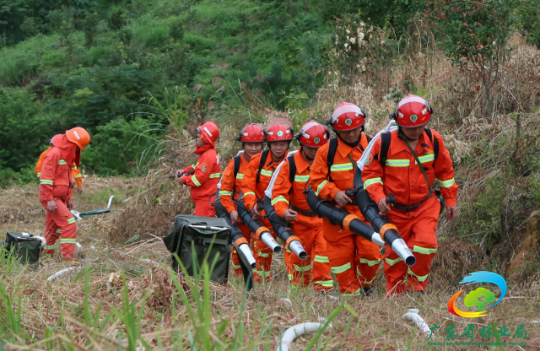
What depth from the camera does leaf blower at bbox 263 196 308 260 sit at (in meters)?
5.68

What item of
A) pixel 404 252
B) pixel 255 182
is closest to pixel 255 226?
pixel 255 182

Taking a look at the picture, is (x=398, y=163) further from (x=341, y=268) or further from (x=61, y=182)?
(x=61, y=182)

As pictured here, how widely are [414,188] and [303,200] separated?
1.52 m

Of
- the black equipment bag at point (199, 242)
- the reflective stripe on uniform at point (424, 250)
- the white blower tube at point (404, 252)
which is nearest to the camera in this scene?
the white blower tube at point (404, 252)

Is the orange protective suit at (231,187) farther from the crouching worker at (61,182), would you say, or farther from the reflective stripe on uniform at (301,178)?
the crouching worker at (61,182)

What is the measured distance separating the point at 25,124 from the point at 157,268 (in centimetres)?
1690

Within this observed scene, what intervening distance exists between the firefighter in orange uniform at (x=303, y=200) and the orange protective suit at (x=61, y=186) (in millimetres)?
3874

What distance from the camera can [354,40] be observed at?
36.7 ft

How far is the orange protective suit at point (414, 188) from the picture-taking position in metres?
5.30

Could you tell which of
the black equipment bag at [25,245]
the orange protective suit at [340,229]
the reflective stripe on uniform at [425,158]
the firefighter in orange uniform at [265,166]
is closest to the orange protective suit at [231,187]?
the firefighter in orange uniform at [265,166]

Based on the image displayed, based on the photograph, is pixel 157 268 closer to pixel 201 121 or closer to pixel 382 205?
pixel 382 205

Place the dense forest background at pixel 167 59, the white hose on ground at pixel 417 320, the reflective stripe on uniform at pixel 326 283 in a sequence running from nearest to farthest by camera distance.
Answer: the white hose on ground at pixel 417 320, the reflective stripe on uniform at pixel 326 283, the dense forest background at pixel 167 59

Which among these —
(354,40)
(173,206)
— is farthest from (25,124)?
(354,40)

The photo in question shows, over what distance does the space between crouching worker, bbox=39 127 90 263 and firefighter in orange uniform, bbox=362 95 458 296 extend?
17.1 feet
